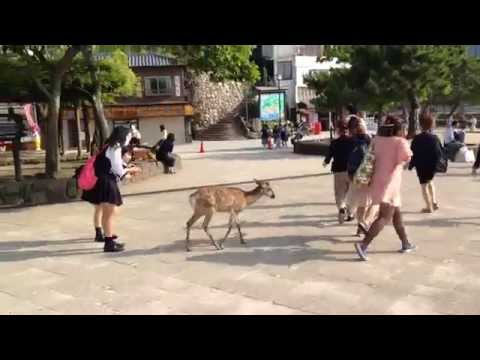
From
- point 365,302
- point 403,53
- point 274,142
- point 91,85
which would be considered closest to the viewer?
point 365,302

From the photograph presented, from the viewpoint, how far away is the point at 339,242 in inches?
279

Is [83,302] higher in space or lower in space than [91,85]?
lower

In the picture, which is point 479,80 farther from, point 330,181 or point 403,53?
point 330,181

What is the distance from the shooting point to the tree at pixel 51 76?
12.9 meters

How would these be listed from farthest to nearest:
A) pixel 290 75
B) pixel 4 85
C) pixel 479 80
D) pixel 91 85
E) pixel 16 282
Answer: pixel 290 75 < pixel 479 80 < pixel 91 85 < pixel 4 85 < pixel 16 282

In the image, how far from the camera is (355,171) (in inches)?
277

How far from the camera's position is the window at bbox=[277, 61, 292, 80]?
59500 millimetres

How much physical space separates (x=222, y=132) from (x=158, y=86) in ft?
20.9

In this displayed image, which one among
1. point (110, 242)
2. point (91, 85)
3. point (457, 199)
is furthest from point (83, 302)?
point (91, 85)

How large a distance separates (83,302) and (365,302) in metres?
2.51

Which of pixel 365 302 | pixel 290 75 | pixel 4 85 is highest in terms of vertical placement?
pixel 290 75

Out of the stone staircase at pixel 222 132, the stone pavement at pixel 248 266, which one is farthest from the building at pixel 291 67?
the stone pavement at pixel 248 266

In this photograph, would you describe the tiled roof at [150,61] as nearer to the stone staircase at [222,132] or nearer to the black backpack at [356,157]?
the stone staircase at [222,132]

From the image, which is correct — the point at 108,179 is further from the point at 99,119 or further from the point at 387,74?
the point at 387,74
